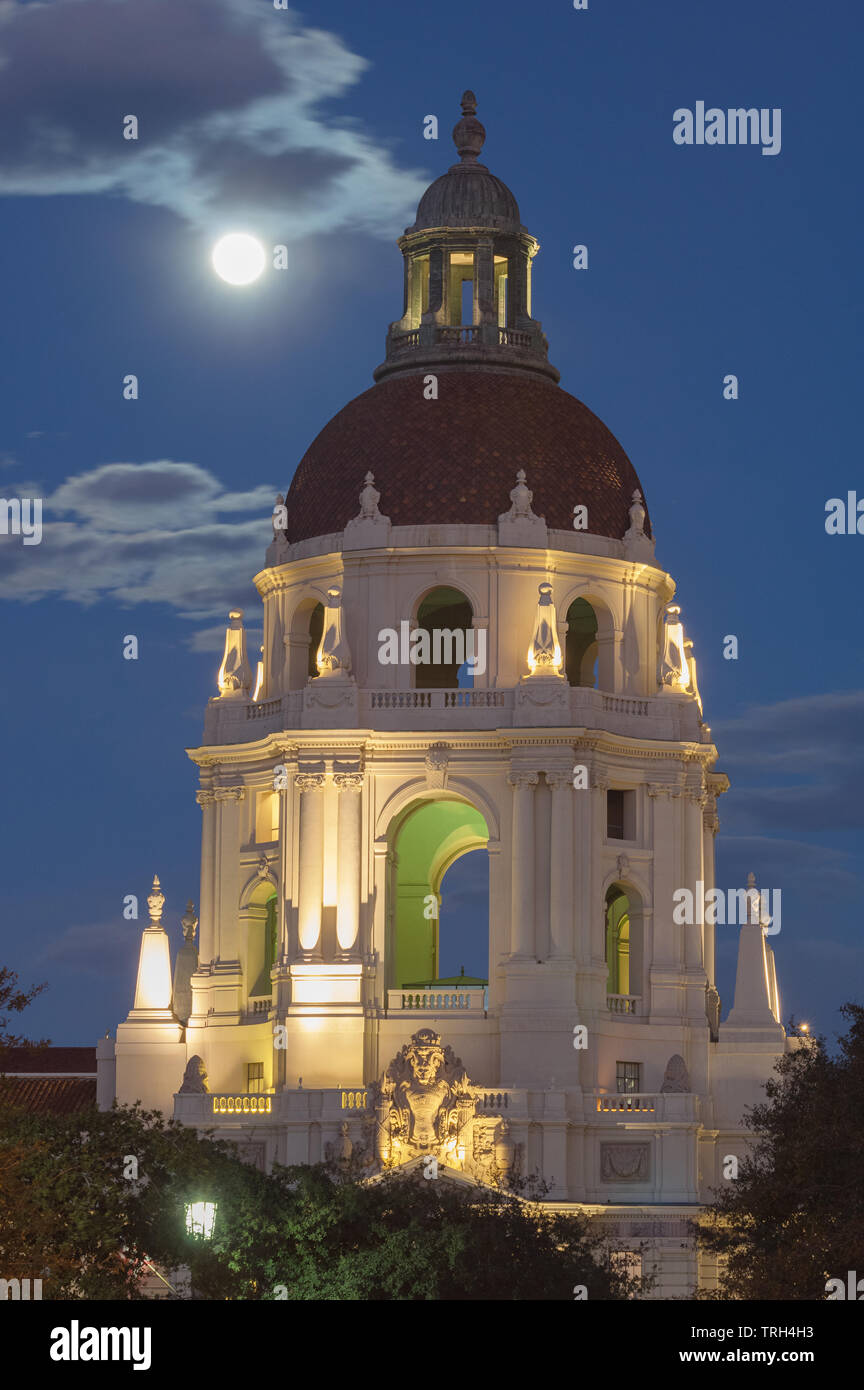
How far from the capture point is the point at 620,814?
8956cm

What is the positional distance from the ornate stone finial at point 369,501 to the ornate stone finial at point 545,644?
603 centimetres

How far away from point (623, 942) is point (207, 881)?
46.1 ft

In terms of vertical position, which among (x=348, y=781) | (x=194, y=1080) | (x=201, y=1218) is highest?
(x=348, y=781)

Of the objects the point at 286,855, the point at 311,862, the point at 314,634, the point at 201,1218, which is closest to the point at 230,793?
the point at 286,855

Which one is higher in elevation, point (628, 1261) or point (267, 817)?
point (267, 817)

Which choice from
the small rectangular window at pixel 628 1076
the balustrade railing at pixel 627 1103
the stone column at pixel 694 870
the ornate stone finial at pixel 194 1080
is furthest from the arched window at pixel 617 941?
the ornate stone finial at pixel 194 1080

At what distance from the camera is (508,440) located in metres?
89.8

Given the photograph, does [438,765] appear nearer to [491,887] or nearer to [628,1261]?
[491,887]

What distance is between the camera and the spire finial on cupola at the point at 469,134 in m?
94.8

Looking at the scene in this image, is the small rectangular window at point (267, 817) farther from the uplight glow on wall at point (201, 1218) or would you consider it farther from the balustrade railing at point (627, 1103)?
the uplight glow on wall at point (201, 1218)

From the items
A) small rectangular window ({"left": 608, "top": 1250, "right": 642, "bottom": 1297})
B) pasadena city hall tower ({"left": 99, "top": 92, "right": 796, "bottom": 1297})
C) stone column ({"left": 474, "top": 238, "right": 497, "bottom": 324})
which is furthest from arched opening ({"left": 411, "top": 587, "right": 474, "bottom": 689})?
small rectangular window ({"left": 608, "top": 1250, "right": 642, "bottom": 1297})

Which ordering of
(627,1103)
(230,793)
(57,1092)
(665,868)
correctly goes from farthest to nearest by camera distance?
(57,1092) → (230,793) → (665,868) → (627,1103)

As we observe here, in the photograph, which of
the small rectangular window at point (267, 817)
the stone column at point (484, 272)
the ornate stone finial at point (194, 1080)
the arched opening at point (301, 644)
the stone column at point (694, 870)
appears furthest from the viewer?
the stone column at point (484, 272)
